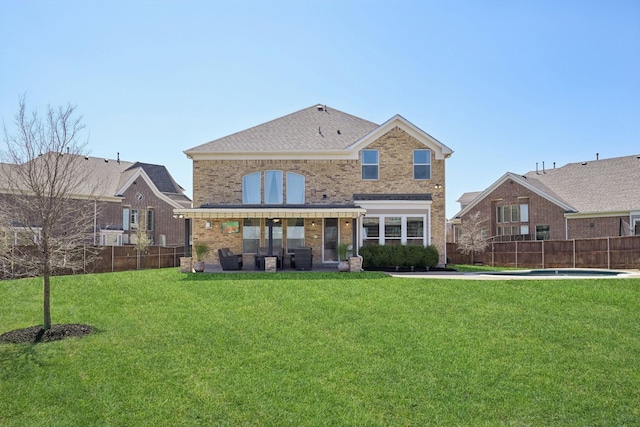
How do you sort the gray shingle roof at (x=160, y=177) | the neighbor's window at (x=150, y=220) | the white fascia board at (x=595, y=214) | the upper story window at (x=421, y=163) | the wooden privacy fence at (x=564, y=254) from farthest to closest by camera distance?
the gray shingle roof at (x=160, y=177)
the neighbor's window at (x=150, y=220)
the white fascia board at (x=595, y=214)
the upper story window at (x=421, y=163)
the wooden privacy fence at (x=564, y=254)

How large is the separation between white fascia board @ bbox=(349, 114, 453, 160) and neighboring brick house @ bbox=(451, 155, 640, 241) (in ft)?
48.1

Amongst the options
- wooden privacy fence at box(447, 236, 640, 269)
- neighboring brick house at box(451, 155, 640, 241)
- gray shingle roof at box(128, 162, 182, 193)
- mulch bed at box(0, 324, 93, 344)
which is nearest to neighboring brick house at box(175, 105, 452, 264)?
wooden privacy fence at box(447, 236, 640, 269)

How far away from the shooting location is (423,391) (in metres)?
7.28

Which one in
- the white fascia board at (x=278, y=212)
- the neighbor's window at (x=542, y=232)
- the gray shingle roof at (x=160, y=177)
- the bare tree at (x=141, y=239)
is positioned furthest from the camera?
the gray shingle roof at (x=160, y=177)

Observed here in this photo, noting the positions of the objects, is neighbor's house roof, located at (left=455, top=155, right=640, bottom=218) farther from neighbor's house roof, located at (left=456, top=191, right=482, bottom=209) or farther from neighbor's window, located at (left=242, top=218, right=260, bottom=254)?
neighbor's window, located at (left=242, top=218, right=260, bottom=254)

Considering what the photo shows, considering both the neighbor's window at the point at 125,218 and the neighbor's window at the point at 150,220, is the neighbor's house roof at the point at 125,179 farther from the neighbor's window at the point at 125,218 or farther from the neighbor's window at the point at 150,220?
the neighbor's window at the point at 150,220

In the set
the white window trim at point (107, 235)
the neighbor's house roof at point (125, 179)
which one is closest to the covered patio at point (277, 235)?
the neighbor's house roof at point (125, 179)

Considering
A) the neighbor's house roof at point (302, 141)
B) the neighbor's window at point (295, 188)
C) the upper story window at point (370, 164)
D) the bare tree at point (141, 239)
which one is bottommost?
the bare tree at point (141, 239)

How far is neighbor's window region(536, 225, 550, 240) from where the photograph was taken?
3412cm

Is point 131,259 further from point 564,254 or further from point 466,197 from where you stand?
point 466,197

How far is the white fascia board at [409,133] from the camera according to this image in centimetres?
2244

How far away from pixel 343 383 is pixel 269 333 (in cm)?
289

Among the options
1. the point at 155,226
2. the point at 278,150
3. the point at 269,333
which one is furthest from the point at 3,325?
the point at 155,226

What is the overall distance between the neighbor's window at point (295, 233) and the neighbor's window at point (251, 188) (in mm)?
1814
